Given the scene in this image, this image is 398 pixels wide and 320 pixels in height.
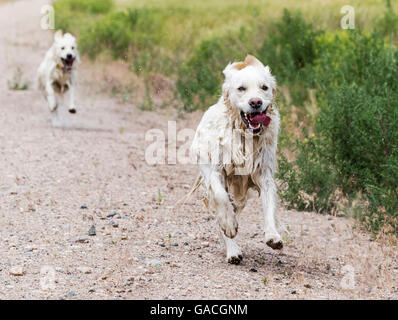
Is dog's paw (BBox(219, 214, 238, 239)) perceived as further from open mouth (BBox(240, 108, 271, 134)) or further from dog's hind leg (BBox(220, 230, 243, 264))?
open mouth (BBox(240, 108, 271, 134))

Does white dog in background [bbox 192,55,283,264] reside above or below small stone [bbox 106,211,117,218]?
above

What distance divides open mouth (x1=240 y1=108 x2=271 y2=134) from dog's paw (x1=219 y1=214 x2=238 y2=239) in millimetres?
733

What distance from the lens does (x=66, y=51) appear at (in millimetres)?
11594

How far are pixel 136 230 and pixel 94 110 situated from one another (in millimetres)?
7515

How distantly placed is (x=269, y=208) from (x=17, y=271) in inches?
80.5

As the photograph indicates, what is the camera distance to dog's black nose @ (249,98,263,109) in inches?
208

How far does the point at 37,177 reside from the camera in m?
8.05

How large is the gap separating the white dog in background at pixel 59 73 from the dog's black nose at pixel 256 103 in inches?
260

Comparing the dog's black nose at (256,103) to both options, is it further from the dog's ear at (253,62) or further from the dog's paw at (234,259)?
the dog's paw at (234,259)

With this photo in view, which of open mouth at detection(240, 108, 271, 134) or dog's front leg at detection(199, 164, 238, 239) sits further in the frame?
dog's front leg at detection(199, 164, 238, 239)

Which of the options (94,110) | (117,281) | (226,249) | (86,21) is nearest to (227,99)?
(226,249)

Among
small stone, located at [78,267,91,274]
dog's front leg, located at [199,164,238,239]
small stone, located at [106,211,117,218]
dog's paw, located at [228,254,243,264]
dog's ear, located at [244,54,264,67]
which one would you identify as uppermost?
dog's ear, located at [244,54,264,67]

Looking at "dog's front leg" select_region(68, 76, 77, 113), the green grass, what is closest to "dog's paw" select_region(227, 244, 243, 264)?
the green grass

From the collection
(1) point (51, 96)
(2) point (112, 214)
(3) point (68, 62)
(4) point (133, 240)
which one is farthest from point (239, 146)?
(3) point (68, 62)
